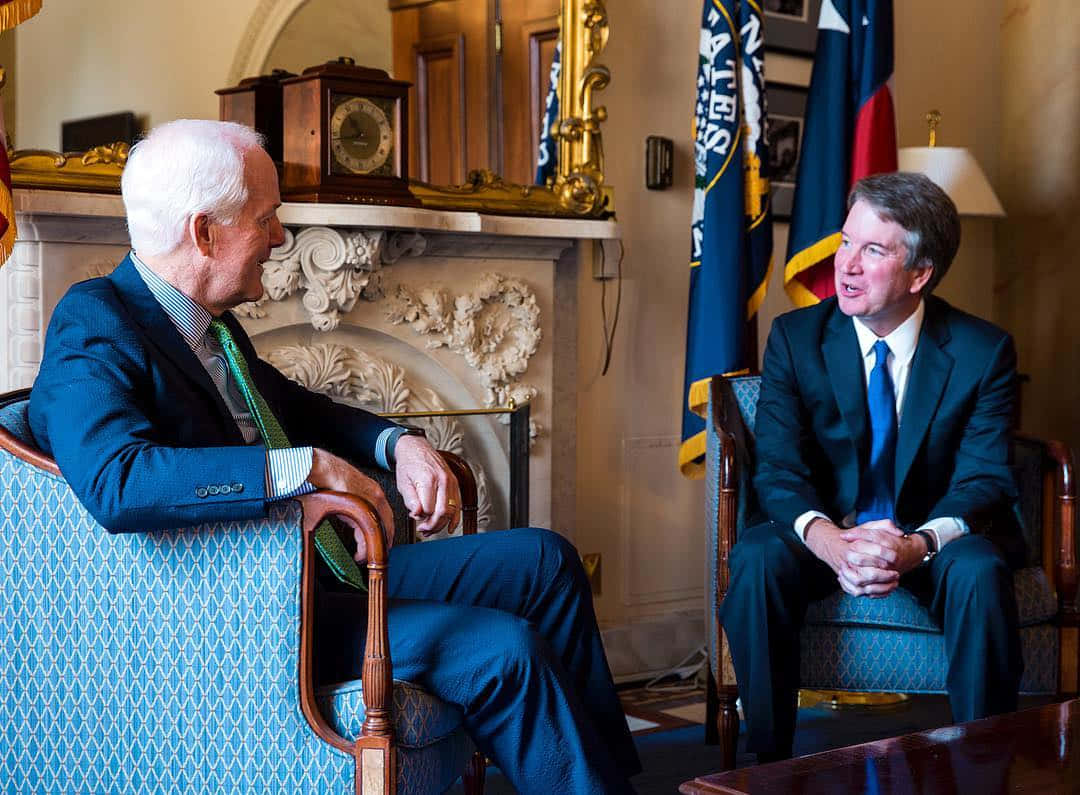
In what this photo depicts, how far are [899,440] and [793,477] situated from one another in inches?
8.5

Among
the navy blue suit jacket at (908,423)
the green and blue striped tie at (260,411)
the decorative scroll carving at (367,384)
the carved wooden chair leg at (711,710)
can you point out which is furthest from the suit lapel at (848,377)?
the green and blue striped tie at (260,411)

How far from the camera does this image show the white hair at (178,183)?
1737 mm

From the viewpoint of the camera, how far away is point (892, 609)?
2.35m

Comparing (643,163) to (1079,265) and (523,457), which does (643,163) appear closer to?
(523,457)

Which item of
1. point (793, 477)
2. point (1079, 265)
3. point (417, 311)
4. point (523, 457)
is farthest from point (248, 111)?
point (1079, 265)

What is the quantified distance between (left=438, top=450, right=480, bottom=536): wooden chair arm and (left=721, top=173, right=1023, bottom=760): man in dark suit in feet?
1.69

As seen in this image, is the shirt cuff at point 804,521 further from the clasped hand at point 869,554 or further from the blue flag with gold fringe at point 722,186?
the blue flag with gold fringe at point 722,186

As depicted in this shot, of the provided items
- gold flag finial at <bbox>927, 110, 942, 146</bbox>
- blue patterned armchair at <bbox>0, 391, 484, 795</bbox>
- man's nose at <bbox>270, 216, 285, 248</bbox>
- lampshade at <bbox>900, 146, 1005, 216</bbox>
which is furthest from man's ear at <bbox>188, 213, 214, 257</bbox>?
gold flag finial at <bbox>927, 110, 942, 146</bbox>

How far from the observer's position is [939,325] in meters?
2.58

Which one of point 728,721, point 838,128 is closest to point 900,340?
point 728,721

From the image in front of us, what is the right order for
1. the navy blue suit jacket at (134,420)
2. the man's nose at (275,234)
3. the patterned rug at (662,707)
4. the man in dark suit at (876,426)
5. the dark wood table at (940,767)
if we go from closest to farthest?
the dark wood table at (940,767) → the navy blue suit jacket at (134,420) → the man's nose at (275,234) → the man in dark suit at (876,426) → the patterned rug at (662,707)

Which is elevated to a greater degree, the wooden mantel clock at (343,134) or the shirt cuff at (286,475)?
the wooden mantel clock at (343,134)

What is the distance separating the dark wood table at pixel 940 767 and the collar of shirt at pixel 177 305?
89 cm

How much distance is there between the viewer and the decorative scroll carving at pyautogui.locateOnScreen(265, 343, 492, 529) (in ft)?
9.43
